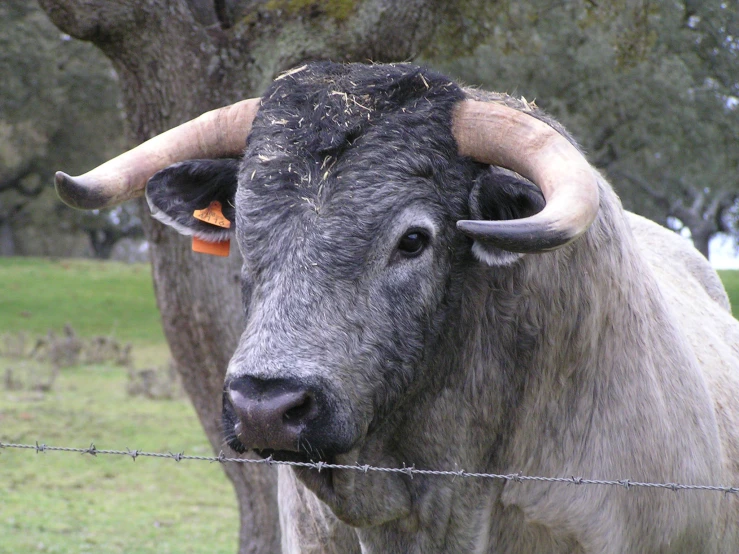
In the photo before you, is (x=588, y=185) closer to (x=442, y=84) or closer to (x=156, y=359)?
(x=442, y=84)

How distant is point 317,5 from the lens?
19.2ft

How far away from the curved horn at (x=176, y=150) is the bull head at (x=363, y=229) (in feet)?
0.12

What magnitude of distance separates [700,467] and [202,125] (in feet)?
7.68

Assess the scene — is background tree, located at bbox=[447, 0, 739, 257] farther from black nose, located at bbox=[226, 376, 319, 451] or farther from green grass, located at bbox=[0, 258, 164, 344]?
green grass, located at bbox=[0, 258, 164, 344]

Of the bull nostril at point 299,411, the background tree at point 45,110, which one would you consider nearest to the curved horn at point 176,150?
the bull nostril at point 299,411

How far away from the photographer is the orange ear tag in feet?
12.4

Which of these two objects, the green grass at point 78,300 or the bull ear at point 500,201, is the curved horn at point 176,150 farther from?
the green grass at point 78,300

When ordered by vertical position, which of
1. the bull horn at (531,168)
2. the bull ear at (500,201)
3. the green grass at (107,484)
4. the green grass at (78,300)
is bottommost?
the green grass at (78,300)

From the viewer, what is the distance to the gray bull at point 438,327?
2.96 meters

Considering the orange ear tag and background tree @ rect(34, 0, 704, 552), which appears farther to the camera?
background tree @ rect(34, 0, 704, 552)

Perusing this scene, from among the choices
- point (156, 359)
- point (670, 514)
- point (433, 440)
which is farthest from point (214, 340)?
point (156, 359)

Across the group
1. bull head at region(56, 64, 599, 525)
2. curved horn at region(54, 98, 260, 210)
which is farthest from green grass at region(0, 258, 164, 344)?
bull head at region(56, 64, 599, 525)

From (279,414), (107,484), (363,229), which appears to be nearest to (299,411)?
(279,414)

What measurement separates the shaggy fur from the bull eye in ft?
0.06
